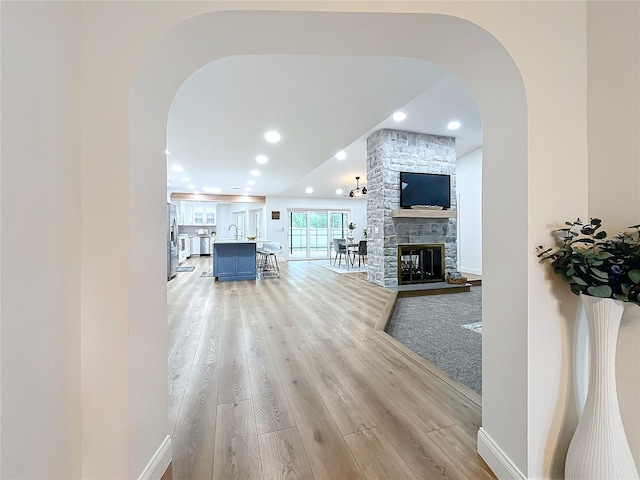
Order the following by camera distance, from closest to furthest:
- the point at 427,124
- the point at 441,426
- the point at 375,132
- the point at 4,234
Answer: the point at 4,234, the point at 441,426, the point at 427,124, the point at 375,132

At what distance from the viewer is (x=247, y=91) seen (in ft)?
8.73

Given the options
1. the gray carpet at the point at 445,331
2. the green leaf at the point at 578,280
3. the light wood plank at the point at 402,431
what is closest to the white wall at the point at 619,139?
the green leaf at the point at 578,280

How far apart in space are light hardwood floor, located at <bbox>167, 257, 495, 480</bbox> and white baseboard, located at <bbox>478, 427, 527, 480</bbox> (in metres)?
0.04

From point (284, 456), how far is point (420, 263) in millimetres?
4481

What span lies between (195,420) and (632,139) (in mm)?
2346

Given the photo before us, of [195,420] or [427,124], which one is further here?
[427,124]

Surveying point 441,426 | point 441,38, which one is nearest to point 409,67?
point 441,38

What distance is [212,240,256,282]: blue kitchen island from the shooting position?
6.05 meters

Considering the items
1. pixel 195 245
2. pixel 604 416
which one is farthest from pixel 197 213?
pixel 604 416

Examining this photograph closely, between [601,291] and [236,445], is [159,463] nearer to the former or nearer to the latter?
[236,445]

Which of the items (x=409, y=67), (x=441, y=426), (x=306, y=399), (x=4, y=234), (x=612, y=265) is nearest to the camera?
(x=4, y=234)

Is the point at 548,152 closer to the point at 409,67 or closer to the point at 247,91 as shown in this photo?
the point at 409,67

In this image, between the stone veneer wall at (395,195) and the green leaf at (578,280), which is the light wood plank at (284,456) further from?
the stone veneer wall at (395,195)

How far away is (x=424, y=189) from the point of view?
16.5 feet
